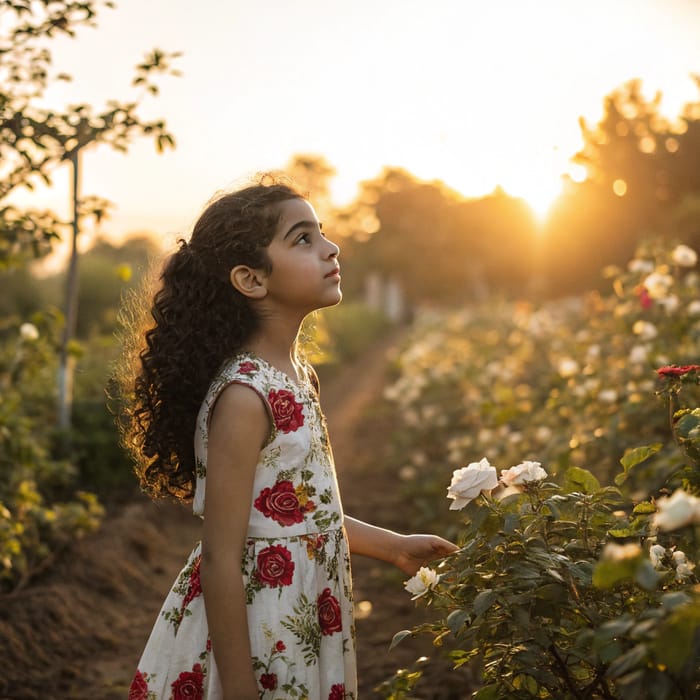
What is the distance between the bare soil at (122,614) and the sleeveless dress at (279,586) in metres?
1.31

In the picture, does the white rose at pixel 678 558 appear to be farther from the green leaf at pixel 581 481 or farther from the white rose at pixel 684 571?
the green leaf at pixel 581 481

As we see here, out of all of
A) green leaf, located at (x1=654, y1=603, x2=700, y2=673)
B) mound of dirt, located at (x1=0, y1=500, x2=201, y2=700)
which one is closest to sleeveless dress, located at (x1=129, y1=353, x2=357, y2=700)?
green leaf, located at (x1=654, y1=603, x2=700, y2=673)

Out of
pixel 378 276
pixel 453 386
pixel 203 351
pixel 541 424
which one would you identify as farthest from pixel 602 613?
pixel 378 276

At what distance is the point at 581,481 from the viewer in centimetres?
162

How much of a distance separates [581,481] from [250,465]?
0.67 metres

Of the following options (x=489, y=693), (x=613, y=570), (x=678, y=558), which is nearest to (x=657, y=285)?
(x=678, y=558)

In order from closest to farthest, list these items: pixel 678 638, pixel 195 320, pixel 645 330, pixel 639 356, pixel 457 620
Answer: pixel 678 638 < pixel 457 620 < pixel 195 320 < pixel 639 356 < pixel 645 330

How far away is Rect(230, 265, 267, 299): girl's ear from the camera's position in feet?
5.67

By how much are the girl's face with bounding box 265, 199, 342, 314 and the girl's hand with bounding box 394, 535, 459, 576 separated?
579 millimetres

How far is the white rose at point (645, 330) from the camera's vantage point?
3.84m

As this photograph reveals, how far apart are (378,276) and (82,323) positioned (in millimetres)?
29958

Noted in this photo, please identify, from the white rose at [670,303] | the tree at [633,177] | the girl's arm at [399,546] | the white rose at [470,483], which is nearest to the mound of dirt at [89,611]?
the girl's arm at [399,546]

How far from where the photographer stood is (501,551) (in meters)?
1.50

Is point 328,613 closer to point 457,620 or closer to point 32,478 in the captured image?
point 457,620
